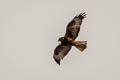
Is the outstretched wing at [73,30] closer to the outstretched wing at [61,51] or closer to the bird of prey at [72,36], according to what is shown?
the bird of prey at [72,36]

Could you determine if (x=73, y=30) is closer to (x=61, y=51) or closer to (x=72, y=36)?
(x=72, y=36)

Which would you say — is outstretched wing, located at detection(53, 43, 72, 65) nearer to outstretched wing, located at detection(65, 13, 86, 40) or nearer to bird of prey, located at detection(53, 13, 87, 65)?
bird of prey, located at detection(53, 13, 87, 65)

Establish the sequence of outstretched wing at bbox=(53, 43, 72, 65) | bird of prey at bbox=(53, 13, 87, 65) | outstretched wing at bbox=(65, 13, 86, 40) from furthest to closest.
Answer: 1. outstretched wing at bbox=(53, 43, 72, 65)
2. outstretched wing at bbox=(65, 13, 86, 40)
3. bird of prey at bbox=(53, 13, 87, 65)

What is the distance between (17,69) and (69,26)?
1426 cm

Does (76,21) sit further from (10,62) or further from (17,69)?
(10,62)

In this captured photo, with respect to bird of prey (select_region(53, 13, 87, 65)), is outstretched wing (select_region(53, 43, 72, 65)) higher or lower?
lower

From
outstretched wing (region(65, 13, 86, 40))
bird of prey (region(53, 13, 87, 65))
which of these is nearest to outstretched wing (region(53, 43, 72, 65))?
bird of prey (region(53, 13, 87, 65))

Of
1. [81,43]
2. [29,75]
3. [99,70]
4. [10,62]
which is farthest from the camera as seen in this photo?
[10,62]

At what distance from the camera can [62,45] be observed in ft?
67.2

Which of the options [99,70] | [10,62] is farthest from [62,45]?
[10,62]

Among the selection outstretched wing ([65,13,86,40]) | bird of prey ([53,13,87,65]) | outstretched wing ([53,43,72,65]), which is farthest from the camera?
outstretched wing ([53,43,72,65])

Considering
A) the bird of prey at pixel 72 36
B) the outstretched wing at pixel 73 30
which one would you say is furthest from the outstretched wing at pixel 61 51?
the outstretched wing at pixel 73 30

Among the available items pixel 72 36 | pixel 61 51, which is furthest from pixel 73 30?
pixel 61 51

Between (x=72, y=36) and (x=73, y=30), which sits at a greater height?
(x=73, y=30)
